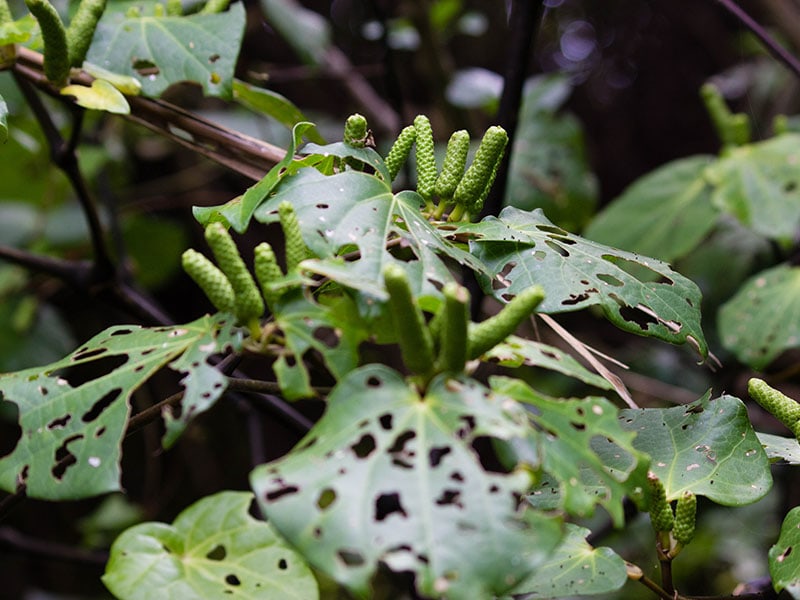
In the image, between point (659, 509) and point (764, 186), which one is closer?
point (659, 509)

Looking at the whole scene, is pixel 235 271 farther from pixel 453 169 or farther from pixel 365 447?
pixel 365 447

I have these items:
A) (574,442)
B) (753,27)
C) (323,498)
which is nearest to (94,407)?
(323,498)

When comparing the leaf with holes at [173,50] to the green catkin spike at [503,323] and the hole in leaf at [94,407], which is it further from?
the green catkin spike at [503,323]

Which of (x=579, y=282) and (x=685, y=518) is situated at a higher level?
(x=579, y=282)

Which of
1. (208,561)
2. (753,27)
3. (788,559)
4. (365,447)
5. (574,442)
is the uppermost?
(753,27)

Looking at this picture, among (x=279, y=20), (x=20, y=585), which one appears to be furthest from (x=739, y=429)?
(x=20, y=585)

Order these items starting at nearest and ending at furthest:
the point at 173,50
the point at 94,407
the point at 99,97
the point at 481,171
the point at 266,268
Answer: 1. the point at 266,268
2. the point at 481,171
3. the point at 99,97
4. the point at 173,50
5. the point at 94,407

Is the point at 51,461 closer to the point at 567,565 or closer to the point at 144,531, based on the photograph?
the point at 144,531

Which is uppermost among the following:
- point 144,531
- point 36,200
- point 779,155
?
point 779,155
